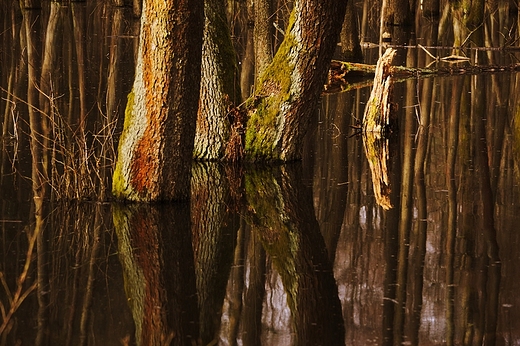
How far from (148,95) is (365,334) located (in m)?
3.76

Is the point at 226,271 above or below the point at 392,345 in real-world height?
above

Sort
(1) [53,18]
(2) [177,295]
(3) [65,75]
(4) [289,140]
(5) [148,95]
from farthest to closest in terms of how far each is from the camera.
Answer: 1. (1) [53,18]
2. (3) [65,75]
3. (4) [289,140]
4. (5) [148,95]
5. (2) [177,295]

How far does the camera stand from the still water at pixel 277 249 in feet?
20.7

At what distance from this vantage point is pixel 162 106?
912cm

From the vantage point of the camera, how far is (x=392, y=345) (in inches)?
238

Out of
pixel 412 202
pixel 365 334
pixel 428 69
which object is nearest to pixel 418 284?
pixel 365 334

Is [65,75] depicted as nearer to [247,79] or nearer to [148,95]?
[247,79]

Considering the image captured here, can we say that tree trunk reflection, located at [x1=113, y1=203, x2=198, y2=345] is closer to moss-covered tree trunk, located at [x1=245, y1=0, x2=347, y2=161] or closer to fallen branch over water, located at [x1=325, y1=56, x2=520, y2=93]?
moss-covered tree trunk, located at [x1=245, y1=0, x2=347, y2=161]

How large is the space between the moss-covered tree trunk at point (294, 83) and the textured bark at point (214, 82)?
0.35 metres

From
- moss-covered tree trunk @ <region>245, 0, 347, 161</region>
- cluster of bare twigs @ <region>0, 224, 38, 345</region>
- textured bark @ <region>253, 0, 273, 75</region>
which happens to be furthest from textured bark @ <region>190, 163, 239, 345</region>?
Answer: textured bark @ <region>253, 0, 273, 75</region>

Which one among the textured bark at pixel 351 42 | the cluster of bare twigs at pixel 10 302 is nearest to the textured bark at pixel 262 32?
the textured bark at pixel 351 42

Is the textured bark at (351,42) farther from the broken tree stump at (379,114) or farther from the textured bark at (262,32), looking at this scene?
the broken tree stump at (379,114)

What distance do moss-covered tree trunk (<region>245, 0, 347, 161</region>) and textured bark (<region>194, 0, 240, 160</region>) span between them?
35cm

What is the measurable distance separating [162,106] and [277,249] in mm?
1894
